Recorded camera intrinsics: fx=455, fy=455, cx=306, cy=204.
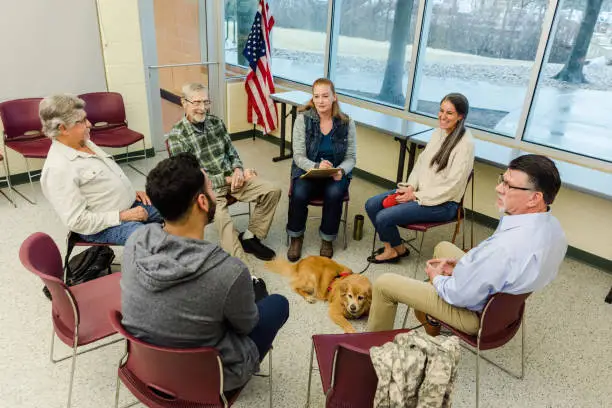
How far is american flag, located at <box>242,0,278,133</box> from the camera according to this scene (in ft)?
16.1

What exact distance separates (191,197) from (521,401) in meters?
1.96

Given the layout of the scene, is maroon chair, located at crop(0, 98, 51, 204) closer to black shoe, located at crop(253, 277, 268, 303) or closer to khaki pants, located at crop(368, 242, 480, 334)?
black shoe, located at crop(253, 277, 268, 303)

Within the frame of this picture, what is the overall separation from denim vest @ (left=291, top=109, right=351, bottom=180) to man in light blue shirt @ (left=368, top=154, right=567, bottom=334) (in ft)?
4.83

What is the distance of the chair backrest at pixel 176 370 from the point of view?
1447 millimetres

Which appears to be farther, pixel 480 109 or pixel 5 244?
pixel 480 109

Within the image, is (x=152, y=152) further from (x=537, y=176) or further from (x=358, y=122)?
(x=537, y=176)

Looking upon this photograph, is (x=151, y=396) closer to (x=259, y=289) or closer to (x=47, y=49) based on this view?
(x=259, y=289)

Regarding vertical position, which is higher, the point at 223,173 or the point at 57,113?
the point at 57,113

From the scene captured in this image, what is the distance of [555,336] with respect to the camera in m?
2.78

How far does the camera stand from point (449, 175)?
302 centimetres

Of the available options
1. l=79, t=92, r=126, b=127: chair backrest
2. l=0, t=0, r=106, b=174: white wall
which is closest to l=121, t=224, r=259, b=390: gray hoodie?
l=79, t=92, r=126, b=127: chair backrest

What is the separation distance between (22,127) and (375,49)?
3389 millimetres

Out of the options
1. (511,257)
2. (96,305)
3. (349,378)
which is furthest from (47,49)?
(511,257)

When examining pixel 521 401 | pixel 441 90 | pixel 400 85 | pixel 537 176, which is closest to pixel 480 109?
pixel 441 90
